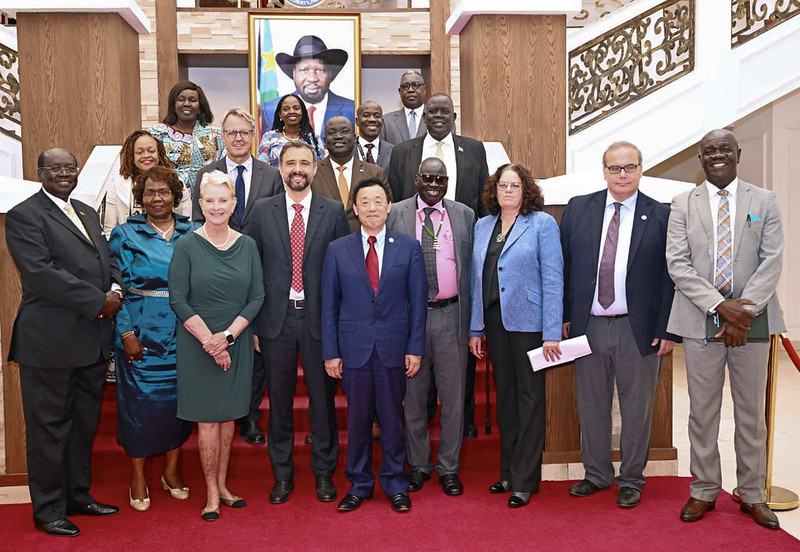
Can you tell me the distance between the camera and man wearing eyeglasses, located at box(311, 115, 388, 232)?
177 inches

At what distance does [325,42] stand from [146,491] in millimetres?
6439

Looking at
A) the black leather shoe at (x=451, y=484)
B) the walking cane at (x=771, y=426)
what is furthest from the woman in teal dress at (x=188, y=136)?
the walking cane at (x=771, y=426)

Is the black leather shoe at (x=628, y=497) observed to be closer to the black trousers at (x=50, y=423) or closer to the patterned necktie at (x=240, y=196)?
the patterned necktie at (x=240, y=196)

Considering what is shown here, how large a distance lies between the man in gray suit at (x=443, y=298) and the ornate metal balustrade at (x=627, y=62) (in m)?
2.22

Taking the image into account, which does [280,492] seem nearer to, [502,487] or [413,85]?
[502,487]

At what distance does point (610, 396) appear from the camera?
4.21 m

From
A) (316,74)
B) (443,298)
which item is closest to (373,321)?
(443,298)

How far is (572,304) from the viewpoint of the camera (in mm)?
4145

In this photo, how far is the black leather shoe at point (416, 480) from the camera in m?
4.20

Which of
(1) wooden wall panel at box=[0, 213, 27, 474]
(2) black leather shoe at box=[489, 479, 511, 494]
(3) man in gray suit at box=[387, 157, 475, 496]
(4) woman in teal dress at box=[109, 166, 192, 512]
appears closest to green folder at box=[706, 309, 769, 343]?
(3) man in gray suit at box=[387, 157, 475, 496]

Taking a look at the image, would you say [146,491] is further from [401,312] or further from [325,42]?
[325,42]

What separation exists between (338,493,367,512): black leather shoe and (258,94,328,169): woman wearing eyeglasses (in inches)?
85.1

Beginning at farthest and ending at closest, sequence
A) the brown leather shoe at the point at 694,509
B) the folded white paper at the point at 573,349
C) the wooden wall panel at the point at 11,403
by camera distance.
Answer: the wooden wall panel at the point at 11,403
the folded white paper at the point at 573,349
the brown leather shoe at the point at 694,509

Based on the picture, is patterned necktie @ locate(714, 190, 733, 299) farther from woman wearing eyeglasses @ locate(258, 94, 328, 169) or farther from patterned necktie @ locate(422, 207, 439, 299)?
woman wearing eyeglasses @ locate(258, 94, 328, 169)
